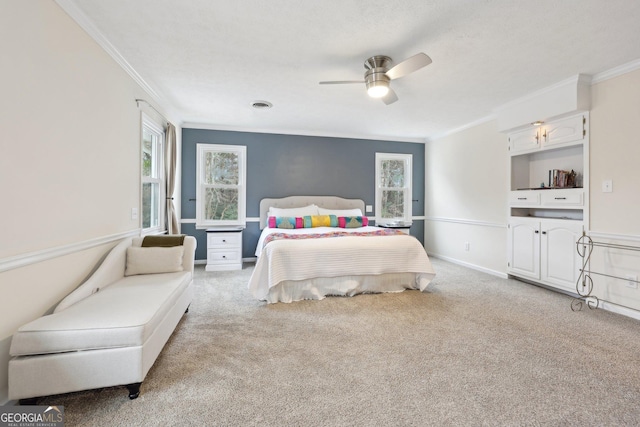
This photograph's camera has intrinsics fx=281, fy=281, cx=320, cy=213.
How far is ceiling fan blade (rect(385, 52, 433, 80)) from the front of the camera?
2.33m

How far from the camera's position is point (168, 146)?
4086 millimetres

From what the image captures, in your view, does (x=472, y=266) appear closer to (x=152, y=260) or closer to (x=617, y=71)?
(x=617, y=71)

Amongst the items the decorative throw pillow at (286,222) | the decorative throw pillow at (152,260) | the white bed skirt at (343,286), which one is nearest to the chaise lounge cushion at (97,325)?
the decorative throw pillow at (152,260)

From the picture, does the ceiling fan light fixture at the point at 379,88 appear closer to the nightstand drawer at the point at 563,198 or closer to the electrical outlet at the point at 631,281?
the nightstand drawer at the point at 563,198

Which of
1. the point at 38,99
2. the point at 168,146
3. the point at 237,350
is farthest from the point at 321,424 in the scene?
the point at 168,146

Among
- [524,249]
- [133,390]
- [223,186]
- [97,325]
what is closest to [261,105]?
[223,186]

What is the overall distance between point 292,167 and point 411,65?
3492 millimetres

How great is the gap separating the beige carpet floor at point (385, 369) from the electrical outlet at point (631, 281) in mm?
336

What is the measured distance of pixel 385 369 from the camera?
1.95 metres

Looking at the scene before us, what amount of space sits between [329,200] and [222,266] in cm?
241

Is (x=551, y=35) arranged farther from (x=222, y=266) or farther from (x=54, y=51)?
(x=222, y=266)

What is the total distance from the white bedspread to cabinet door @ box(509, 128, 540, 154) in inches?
83.9

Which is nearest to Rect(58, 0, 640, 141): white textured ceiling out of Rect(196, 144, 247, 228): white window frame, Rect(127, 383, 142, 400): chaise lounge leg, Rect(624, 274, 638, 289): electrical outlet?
Rect(196, 144, 247, 228): white window frame

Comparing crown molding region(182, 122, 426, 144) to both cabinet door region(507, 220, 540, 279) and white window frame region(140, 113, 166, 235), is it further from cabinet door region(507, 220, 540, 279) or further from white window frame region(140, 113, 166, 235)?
cabinet door region(507, 220, 540, 279)
